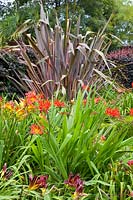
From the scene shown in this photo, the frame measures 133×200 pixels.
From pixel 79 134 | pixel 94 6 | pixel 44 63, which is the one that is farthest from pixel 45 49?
pixel 94 6

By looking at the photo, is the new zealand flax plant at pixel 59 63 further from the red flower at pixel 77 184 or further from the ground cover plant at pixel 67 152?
the red flower at pixel 77 184

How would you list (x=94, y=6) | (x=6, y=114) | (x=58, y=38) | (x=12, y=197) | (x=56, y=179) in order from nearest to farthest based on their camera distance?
1. (x=12, y=197)
2. (x=56, y=179)
3. (x=6, y=114)
4. (x=58, y=38)
5. (x=94, y=6)

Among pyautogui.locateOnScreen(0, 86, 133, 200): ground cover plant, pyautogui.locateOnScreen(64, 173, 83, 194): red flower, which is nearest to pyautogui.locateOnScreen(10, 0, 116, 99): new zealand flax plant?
pyautogui.locateOnScreen(0, 86, 133, 200): ground cover plant

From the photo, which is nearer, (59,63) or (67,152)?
(67,152)

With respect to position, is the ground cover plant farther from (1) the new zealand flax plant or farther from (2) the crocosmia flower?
(1) the new zealand flax plant

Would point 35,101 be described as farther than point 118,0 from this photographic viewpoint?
No

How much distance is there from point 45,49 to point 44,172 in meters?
2.67

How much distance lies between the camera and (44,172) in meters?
2.14

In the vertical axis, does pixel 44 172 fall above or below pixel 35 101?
below

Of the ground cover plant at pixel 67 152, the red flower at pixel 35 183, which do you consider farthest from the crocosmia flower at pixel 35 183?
Result: the ground cover plant at pixel 67 152

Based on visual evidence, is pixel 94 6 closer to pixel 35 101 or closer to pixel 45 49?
pixel 45 49

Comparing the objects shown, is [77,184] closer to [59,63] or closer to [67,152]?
[67,152]

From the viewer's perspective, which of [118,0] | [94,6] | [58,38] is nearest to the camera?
[58,38]

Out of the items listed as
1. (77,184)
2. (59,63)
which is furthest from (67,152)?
(59,63)
